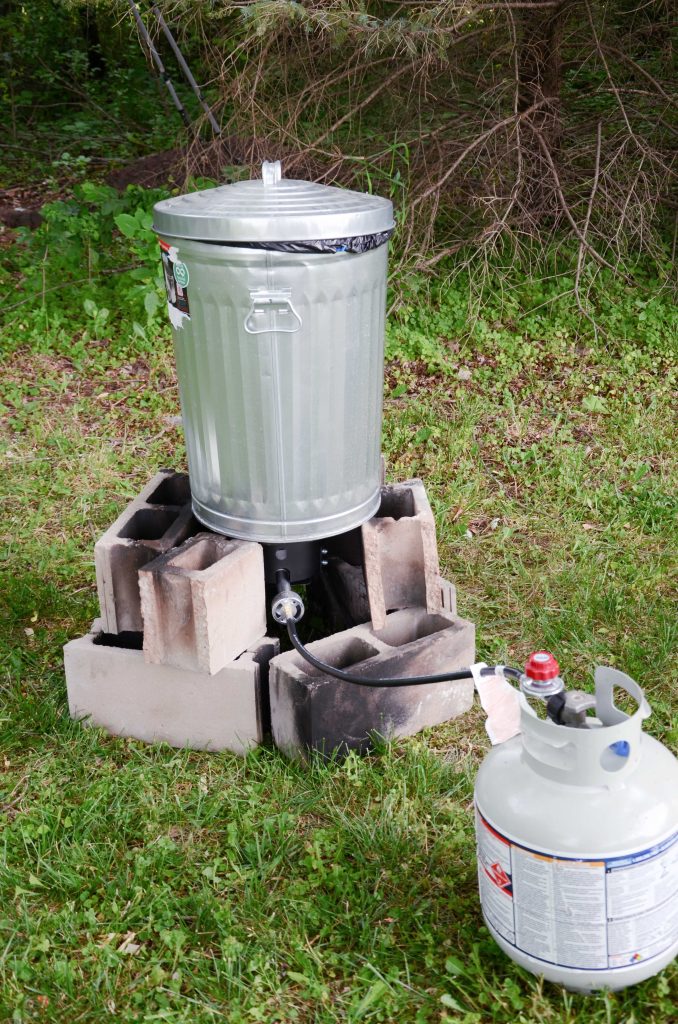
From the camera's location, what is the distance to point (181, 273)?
2.28 m

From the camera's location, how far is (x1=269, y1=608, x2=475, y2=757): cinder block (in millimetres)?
2359

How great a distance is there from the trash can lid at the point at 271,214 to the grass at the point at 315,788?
51.5 inches

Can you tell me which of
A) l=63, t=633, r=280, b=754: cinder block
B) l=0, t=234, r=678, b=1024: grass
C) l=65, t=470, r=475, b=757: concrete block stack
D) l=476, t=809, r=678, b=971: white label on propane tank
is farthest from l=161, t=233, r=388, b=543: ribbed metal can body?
l=476, t=809, r=678, b=971: white label on propane tank

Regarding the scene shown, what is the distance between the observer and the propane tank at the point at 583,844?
5.40 feet

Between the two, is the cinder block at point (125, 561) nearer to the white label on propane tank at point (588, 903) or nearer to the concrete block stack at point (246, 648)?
the concrete block stack at point (246, 648)

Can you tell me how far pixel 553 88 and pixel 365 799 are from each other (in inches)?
153

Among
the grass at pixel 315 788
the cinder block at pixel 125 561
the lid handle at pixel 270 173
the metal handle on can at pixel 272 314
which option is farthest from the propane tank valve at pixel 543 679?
the lid handle at pixel 270 173

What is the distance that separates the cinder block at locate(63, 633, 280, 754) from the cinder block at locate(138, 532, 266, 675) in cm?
6

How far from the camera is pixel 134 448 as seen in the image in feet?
13.6

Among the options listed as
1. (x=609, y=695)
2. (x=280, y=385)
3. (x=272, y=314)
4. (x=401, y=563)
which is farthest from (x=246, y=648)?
(x=609, y=695)

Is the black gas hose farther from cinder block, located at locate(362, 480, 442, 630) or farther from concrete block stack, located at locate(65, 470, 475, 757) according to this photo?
cinder block, located at locate(362, 480, 442, 630)

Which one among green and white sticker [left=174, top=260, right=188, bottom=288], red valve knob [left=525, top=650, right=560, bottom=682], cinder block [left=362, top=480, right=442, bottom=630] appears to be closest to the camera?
red valve knob [left=525, top=650, right=560, bottom=682]

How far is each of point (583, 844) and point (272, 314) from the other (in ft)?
4.37

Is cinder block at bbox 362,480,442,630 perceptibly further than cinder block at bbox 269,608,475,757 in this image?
Yes
